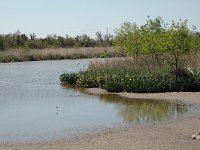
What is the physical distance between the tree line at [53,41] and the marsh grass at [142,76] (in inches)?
1847

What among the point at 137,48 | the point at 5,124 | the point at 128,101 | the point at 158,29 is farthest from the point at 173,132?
the point at 137,48

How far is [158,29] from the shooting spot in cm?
2772

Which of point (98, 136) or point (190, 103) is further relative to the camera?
point (190, 103)

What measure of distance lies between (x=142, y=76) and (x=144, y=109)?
624 cm

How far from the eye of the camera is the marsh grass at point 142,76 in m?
23.4

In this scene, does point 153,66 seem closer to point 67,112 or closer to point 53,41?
point 67,112

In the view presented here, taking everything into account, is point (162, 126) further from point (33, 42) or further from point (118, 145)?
point (33, 42)

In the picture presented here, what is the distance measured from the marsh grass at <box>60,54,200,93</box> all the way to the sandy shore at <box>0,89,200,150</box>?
27.5 ft

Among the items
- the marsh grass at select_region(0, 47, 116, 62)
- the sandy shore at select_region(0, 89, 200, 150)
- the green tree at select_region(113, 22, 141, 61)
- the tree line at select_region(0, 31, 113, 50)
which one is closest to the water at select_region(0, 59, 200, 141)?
the sandy shore at select_region(0, 89, 200, 150)

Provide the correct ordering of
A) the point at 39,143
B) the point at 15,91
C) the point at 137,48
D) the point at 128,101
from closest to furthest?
the point at 39,143 < the point at 128,101 < the point at 15,91 < the point at 137,48

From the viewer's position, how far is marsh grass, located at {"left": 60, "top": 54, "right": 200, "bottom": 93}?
23.4 m

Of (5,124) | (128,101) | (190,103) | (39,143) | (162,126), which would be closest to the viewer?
(39,143)

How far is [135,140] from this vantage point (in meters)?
12.1

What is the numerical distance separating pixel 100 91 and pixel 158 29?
590 centimetres
